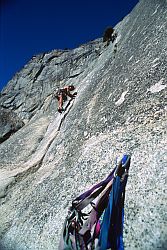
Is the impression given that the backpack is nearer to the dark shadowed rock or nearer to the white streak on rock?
the white streak on rock

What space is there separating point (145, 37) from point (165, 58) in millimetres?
2585

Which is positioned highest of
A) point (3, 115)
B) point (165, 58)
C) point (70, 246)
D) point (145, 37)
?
point (3, 115)

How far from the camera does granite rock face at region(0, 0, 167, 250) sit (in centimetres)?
525

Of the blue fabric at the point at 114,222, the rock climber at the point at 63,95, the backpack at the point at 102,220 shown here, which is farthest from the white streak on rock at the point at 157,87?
the rock climber at the point at 63,95

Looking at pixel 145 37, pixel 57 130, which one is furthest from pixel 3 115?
pixel 145 37

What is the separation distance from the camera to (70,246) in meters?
4.62

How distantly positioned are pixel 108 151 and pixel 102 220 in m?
2.77

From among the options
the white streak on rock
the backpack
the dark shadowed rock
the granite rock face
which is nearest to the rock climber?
the granite rock face

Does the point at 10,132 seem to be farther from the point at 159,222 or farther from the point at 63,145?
the point at 159,222

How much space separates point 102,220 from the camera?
4.42m

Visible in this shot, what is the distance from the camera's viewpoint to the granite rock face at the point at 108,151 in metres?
5.25

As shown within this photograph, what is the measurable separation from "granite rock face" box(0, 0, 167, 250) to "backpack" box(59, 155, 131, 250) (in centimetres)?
62

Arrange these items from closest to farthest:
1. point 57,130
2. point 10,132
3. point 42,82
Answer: point 57,130 → point 10,132 → point 42,82

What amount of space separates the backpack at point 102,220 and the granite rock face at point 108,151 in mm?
617
